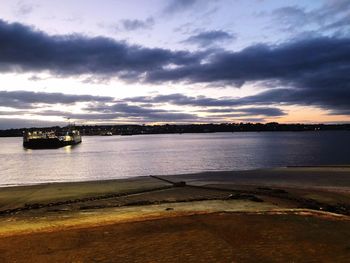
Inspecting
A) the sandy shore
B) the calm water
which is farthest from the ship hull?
the sandy shore

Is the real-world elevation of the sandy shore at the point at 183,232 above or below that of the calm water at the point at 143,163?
above

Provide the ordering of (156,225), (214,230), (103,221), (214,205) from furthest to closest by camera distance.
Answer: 1. (214,205)
2. (103,221)
3. (156,225)
4. (214,230)

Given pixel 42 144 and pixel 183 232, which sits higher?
pixel 183 232

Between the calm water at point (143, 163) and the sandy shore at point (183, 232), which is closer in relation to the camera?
the sandy shore at point (183, 232)

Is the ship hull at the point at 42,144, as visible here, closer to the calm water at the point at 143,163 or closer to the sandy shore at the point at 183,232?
the calm water at the point at 143,163

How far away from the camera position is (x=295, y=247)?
10023 mm

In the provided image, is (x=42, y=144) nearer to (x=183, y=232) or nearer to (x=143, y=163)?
(x=143, y=163)

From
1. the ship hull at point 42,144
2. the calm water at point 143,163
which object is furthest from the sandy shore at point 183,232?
the ship hull at point 42,144

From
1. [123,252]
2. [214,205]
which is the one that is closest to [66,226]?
[123,252]

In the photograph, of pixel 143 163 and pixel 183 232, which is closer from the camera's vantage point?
pixel 183 232

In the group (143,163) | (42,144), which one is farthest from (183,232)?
(42,144)

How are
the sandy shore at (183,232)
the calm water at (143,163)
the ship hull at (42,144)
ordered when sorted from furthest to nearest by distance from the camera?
the ship hull at (42,144)
the calm water at (143,163)
the sandy shore at (183,232)

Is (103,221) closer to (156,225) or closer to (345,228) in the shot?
(156,225)

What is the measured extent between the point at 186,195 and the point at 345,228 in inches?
450
